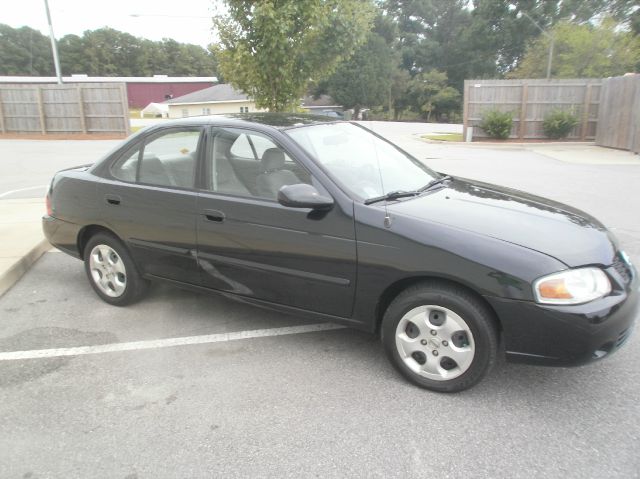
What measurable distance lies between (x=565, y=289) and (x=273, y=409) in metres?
1.74

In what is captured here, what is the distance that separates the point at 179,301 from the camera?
15.0ft

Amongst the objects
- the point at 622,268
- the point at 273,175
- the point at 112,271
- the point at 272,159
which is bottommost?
→ the point at 112,271

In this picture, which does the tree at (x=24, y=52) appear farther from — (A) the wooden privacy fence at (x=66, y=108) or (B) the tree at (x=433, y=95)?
(A) the wooden privacy fence at (x=66, y=108)

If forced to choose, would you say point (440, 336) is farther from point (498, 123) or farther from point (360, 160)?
point (498, 123)

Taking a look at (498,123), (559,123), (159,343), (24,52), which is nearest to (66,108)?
(498,123)

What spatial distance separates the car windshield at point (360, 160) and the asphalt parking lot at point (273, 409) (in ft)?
3.85

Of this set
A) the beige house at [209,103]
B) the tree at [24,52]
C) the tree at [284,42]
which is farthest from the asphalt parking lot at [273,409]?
the tree at [24,52]

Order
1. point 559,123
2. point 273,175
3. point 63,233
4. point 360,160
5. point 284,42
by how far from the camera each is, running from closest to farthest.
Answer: point 273,175, point 360,160, point 63,233, point 284,42, point 559,123

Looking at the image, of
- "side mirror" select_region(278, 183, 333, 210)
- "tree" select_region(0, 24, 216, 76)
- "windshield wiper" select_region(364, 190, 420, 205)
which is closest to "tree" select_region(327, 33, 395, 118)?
"tree" select_region(0, 24, 216, 76)

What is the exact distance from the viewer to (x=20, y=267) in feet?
17.5

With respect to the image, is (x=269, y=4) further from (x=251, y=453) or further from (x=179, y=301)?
(x=251, y=453)

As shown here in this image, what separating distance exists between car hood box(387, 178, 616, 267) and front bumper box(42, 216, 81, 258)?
2.94m

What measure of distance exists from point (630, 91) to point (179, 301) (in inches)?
688

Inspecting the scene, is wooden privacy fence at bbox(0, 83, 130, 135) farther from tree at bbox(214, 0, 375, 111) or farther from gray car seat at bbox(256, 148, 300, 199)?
gray car seat at bbox(256, 148, 300, 199)
